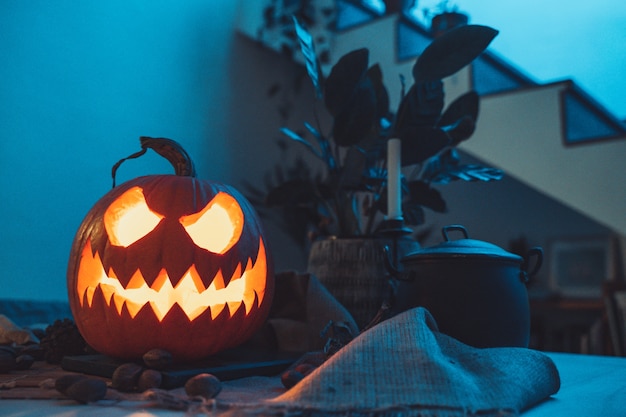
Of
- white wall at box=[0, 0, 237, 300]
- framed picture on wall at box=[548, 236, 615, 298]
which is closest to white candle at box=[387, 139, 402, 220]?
white wall at box=[0, 0, 237, 300]

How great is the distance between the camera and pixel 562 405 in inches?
24.2

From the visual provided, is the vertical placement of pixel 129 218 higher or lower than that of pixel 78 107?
lower

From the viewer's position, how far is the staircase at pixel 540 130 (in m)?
2.69

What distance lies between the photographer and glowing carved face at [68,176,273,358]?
74cm

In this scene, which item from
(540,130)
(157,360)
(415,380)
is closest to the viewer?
(415,380)

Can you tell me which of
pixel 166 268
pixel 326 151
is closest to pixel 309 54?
pixel 326 151

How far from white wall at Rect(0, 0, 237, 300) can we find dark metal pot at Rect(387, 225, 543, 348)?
179 centimetres

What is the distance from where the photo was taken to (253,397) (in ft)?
1.95

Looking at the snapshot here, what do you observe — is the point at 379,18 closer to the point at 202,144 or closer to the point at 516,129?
the point at 516,129

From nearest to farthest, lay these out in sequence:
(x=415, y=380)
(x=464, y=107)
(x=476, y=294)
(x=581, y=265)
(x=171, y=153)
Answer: (x=415, y=380), (x=476, y=294), (x=171, y=153), (x=464, y=107), (x=581, y=265)

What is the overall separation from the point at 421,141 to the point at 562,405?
66 cm

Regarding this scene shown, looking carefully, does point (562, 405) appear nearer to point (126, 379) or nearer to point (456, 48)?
point (126, 379)

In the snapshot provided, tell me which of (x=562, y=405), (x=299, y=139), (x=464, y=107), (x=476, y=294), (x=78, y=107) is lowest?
(x=562, y=405)

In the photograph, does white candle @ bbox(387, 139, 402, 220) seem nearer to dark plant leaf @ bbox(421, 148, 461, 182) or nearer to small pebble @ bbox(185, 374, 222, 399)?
dark plant leaf @ bbox(421, 148, 461, 182)
